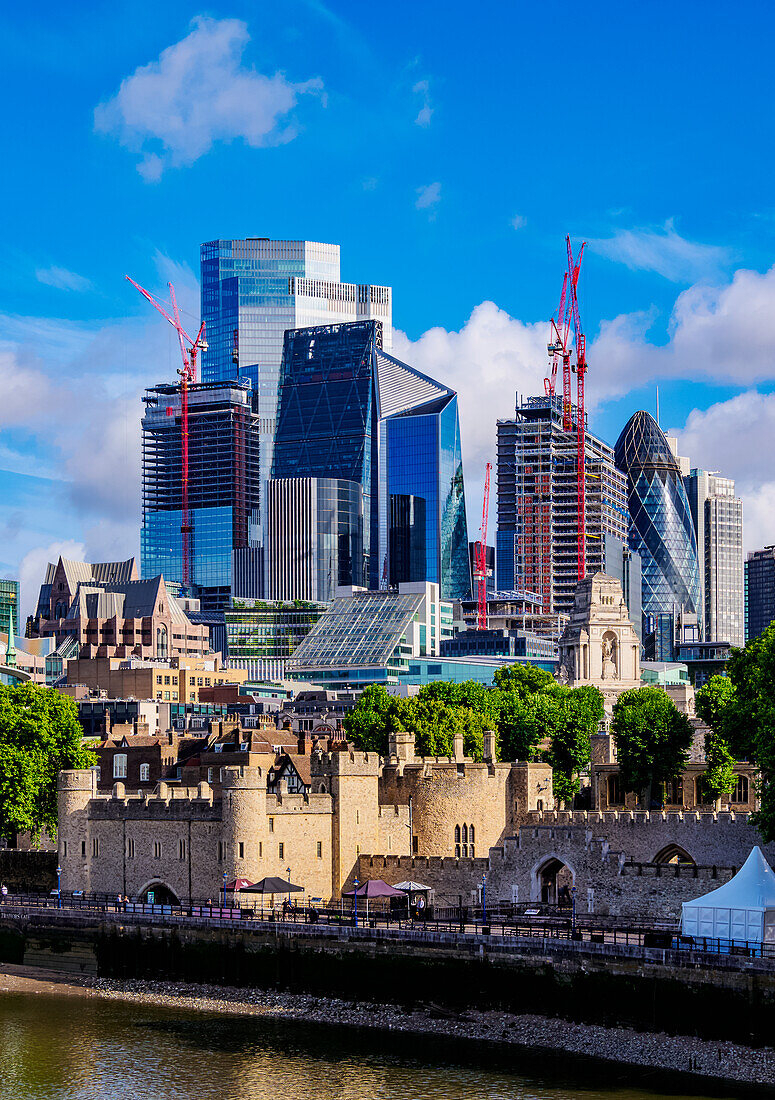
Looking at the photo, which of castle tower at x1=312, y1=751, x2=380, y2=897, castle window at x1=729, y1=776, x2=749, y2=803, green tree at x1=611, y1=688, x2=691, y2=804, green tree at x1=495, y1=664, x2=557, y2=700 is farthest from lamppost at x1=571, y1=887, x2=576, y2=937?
green tree at x1=495, y1=664, x2=557, y2=700

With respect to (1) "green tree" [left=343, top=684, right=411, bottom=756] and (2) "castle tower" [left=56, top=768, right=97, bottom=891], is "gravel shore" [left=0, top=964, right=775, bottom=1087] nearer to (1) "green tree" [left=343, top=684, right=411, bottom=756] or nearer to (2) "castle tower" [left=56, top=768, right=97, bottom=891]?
(2) "castle tower" [left=56, top=768, right=97, bottom=891]

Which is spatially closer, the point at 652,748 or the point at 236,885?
the point at 236,885

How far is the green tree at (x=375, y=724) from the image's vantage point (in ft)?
431

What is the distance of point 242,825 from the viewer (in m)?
95.9

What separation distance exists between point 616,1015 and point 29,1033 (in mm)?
27470

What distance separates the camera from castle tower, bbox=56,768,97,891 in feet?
345

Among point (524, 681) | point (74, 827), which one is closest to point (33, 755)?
point (74, 827)

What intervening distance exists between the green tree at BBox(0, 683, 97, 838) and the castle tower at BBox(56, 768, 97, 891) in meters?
7.86

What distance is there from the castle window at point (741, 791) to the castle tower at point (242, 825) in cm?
4605

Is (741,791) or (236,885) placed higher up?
(741,791)

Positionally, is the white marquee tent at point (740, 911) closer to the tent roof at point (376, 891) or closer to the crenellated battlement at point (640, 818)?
the tent roof at point (376, 891)

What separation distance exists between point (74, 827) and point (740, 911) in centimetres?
4619

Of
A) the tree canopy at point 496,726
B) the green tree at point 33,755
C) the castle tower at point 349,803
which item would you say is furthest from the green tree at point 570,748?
the green tree at point 33,755

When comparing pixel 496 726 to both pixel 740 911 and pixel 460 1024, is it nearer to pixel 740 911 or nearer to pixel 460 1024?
pixel 460 1024
